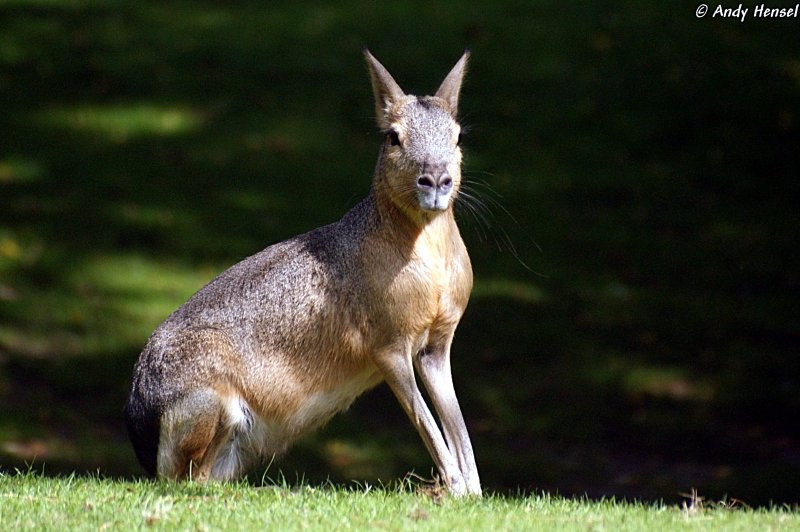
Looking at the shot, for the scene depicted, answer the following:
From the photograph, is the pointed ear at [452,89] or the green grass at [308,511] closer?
the green grass at [308,511]

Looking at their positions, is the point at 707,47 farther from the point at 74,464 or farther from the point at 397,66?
the point at 74,464

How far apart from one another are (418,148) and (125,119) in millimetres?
7655

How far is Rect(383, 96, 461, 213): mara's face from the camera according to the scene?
20.7 feet

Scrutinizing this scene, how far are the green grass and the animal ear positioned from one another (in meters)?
1.91

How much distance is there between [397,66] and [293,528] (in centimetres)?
909

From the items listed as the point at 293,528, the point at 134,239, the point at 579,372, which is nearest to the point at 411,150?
the point at 293,528

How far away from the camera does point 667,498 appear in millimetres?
9406

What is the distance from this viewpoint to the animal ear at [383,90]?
6.83 meters

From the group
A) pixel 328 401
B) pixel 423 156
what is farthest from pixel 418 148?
pixel 328 401

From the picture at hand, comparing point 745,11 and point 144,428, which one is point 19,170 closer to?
point 144,428

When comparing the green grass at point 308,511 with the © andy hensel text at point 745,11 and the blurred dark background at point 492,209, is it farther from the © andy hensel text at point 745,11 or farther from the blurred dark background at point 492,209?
the © andy hensel text at point 745,11

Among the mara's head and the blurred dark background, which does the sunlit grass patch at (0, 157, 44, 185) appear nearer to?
the blurred dark background

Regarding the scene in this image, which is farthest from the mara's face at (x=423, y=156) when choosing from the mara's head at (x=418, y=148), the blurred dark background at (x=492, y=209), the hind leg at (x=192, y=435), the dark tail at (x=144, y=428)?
the blurred dark background at (x=492, y=209)

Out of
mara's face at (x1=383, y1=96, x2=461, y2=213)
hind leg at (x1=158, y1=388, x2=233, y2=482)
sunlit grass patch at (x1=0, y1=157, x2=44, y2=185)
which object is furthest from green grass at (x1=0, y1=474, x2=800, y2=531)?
sunlit grass patch at (x1=0, y1=157, x2=44, y2=185)
